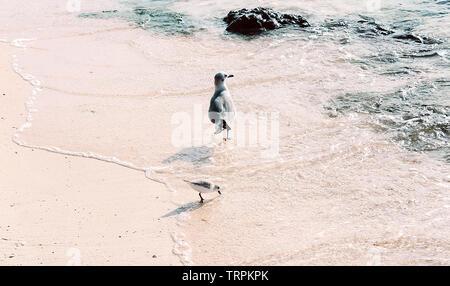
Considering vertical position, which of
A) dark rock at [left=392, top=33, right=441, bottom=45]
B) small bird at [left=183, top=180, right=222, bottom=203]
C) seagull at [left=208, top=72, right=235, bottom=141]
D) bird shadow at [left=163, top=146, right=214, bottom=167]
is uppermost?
dark rock at [left=392, top=33, right=441, bottom=45]

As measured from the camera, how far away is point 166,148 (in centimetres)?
866

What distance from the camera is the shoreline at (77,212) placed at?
6.00m

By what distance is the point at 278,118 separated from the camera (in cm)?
955

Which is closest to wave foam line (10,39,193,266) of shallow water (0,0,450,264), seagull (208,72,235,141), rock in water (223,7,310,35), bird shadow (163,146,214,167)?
shallow water (0,0,450,264)

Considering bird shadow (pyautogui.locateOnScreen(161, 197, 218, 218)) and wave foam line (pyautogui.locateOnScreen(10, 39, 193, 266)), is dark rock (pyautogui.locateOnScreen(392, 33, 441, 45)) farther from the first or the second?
bird shadow (pyautogui.locateOnScreen(161, 197, 218, 218))

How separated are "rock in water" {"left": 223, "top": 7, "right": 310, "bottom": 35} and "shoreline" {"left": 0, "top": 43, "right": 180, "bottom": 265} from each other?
312 inches

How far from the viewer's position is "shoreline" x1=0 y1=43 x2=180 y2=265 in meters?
6.00

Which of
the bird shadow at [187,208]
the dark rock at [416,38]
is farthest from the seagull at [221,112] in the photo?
the dark rock at [416,38]

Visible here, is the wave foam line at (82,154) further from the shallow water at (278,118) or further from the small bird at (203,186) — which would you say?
the small bird at (203,186)

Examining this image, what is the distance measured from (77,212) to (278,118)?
426cm

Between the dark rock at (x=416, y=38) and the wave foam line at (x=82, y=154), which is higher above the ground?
the dark rock at (x=416, y=38)

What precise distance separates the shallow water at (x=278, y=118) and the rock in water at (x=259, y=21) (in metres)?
0.44
